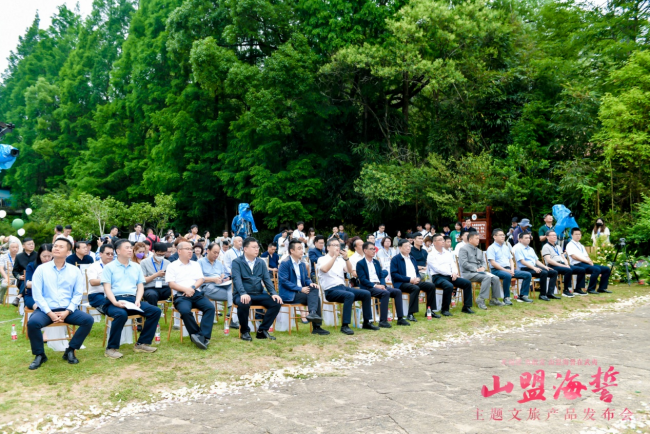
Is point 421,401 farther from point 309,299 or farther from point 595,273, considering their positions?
point 595,273

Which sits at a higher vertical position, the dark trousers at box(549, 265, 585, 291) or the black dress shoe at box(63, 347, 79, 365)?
the dark trousers at box(549, 265, 585, 291)

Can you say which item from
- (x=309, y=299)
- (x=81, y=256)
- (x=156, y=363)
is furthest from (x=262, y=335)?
(x=81, y=256)

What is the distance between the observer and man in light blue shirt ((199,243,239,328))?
800cm

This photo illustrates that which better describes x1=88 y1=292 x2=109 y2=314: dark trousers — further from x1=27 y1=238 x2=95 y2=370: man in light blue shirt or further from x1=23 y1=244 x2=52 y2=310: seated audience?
x1=23 y1=244 x2=52 y2=310: seated audience

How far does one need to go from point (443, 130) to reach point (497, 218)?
4429 mm

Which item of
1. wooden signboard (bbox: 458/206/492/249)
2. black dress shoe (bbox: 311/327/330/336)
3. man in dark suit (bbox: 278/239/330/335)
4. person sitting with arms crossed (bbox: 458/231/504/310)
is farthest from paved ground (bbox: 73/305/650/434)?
wooden signboard (bbox: 458/206/492/249)

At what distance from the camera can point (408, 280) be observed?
8.62m

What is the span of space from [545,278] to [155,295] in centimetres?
785

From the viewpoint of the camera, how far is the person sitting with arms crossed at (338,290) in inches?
302

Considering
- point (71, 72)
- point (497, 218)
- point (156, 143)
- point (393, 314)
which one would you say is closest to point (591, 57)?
point (497, 218)

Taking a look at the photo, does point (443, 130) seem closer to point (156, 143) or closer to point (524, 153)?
point (524, 153)

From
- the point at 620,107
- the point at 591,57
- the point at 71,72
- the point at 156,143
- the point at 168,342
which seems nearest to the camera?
the point at 168,342

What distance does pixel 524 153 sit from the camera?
57.8 ft

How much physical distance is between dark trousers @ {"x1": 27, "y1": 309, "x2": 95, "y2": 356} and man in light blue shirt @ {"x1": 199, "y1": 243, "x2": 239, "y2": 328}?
222cm
